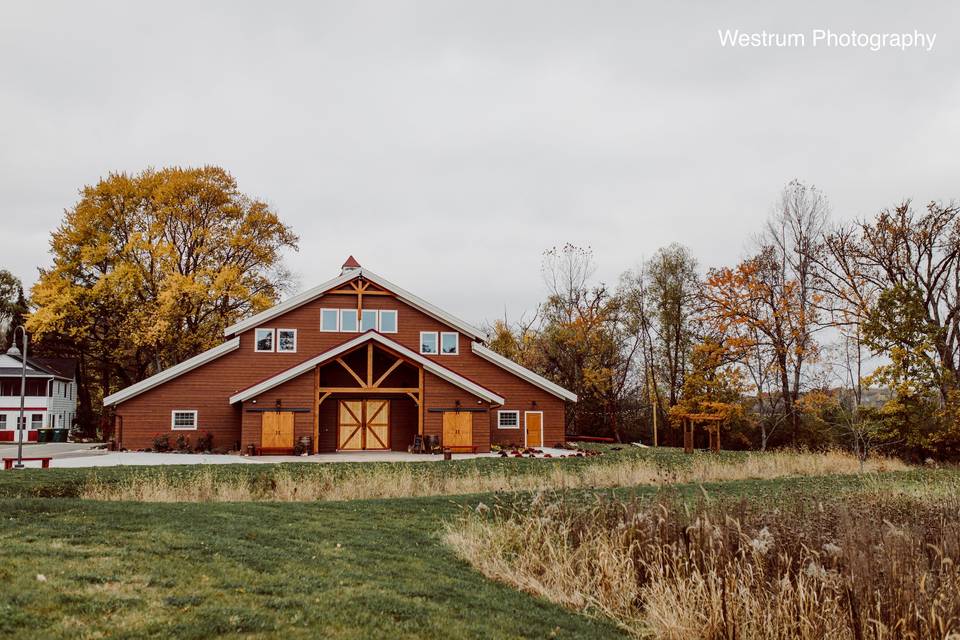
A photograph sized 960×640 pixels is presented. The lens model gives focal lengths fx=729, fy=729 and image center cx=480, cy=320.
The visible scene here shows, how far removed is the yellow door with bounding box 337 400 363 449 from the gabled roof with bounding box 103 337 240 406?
5.28m

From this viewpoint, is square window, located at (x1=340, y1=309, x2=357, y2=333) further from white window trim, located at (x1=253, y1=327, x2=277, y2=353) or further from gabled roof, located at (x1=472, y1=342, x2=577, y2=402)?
gabled roof, located at (x1=472, y1=342, x2=577, y2=402)

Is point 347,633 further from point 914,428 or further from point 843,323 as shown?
point 843,323

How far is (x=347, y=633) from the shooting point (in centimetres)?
591

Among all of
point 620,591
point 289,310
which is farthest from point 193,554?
point 289,310

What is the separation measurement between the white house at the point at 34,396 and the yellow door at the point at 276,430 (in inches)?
A: 905

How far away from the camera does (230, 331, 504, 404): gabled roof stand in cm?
2736

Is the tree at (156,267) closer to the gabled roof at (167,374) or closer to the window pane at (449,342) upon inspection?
the gabled roof at (167,374)

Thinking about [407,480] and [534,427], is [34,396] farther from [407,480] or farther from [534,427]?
[407,480]

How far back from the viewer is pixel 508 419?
32750mm

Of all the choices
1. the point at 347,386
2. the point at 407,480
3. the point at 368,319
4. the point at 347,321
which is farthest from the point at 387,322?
the point at 407,480

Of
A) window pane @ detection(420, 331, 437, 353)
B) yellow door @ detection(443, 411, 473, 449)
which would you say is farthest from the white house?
yellow door @ detection(443, 411, 473, 449)

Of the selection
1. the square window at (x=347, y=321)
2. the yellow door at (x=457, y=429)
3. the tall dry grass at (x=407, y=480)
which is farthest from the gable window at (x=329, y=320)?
the tall dry grass at (x=407, y=480)

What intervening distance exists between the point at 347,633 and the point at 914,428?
26041 millimetres

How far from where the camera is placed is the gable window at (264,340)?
31.1m
